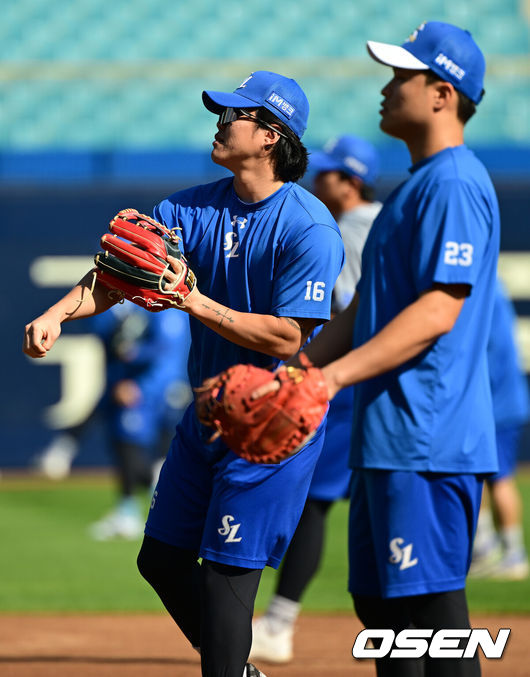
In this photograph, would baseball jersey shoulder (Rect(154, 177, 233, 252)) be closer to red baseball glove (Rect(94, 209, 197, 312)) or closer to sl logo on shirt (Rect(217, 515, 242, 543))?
red baseball glove (Rect(94, 209, 197, 312))

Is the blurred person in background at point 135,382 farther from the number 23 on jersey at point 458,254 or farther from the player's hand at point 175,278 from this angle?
the number 23 on jersey at point 458,254

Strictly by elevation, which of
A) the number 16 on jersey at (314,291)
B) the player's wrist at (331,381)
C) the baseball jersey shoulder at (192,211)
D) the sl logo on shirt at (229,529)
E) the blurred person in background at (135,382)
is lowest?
the blurred person in background at (135,382)

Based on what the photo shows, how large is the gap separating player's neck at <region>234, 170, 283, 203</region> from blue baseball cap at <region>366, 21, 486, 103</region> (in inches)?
27.4

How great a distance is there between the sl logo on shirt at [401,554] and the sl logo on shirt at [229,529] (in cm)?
65

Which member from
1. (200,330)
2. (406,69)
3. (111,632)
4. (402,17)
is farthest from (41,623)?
(402,17)

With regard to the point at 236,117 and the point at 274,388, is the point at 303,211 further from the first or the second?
the point at 274,388

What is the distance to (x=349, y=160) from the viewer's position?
5699 mm

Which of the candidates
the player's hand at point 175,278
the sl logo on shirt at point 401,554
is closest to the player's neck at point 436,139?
the player's hand at point 175,278

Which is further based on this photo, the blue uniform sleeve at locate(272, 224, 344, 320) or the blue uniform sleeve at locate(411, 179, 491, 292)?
the blue uniform sleeve at locate(272, 224, 344, 320)

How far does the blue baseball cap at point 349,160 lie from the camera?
5.70m

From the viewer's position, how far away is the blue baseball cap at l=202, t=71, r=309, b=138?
369 cm

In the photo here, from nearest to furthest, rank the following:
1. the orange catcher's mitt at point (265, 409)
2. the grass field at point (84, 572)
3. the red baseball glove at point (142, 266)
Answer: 1. the orange catcher's mitt at point (265, 409)
2. the red baseball glove at point (142, 266)
3. the grass field at point (84, 572)

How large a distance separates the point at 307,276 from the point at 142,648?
111 inches

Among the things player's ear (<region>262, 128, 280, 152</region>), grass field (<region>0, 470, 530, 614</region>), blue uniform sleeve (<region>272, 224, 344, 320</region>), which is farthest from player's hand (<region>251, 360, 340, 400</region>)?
grass field (<region>0, 470, 530, 614</region>)
